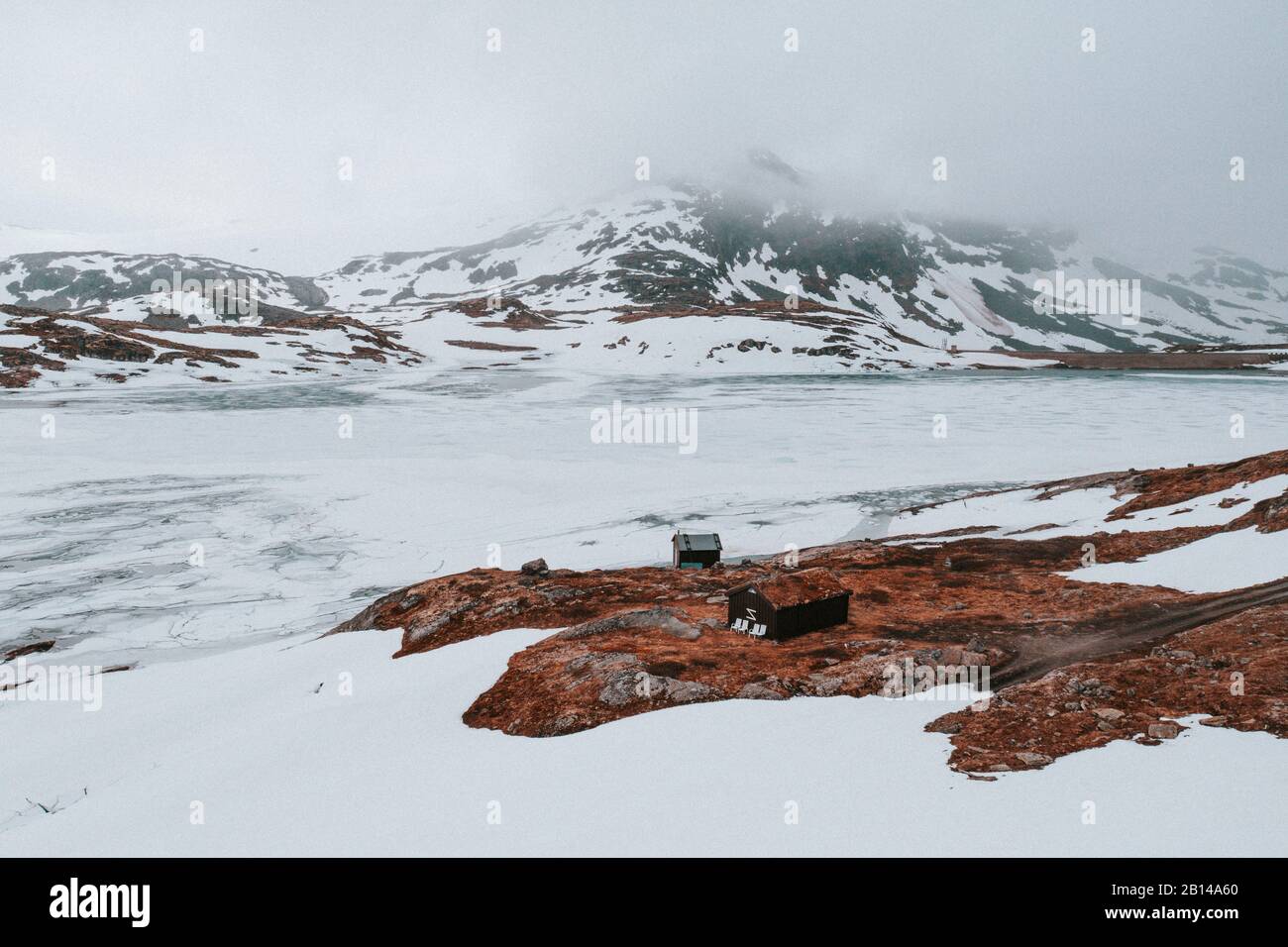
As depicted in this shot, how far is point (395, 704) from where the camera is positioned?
1102cm

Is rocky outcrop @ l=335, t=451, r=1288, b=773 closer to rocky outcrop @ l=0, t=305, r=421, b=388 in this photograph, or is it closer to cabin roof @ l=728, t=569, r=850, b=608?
cabin roof @ l=728, t=569, r=850, b=608

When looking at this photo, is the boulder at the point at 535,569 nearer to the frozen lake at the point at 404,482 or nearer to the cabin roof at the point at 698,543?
the frozen lake at the point at 404,482

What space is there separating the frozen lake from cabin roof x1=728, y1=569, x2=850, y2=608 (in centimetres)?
825

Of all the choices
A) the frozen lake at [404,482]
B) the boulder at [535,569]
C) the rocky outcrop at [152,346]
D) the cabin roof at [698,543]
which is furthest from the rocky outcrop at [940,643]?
the rocky outcrop at [152,346]

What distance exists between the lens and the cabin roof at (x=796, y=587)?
1289 centimetres

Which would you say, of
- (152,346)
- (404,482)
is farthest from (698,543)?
(152,346)

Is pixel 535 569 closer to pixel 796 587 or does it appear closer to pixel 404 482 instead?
pixel 796 587

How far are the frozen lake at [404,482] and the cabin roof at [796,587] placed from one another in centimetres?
825

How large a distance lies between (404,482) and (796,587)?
22.0 metres

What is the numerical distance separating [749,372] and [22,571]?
91551 millimetres

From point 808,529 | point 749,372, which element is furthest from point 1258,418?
point 749,372
